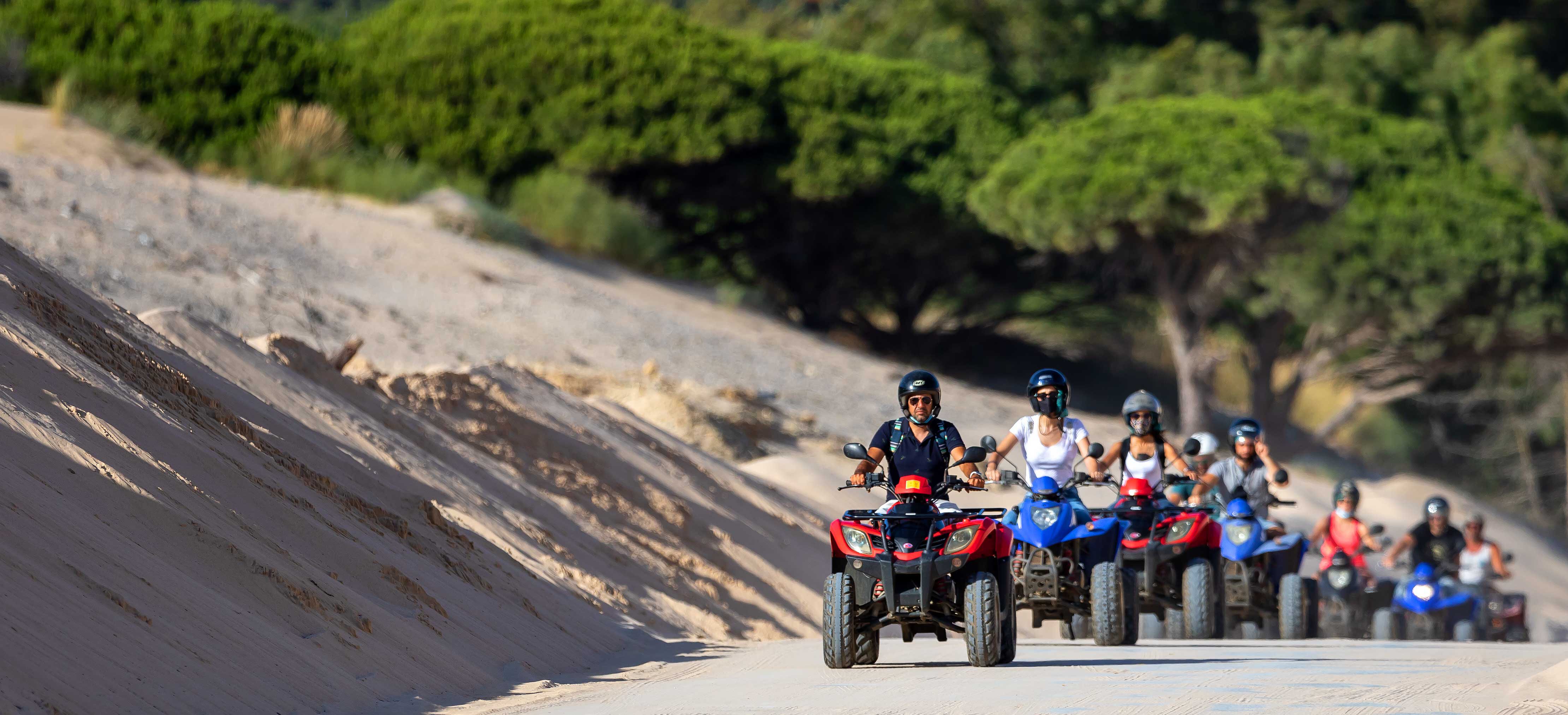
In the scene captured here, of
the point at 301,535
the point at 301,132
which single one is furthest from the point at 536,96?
the point at 301,535

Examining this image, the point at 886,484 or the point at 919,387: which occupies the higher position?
the point at 919,387

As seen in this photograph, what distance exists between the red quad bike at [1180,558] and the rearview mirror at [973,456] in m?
3.29

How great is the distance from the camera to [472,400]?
52.4ft

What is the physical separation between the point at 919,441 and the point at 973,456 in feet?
1.42

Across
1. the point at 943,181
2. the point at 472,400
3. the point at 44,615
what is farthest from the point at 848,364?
the point at 44,615

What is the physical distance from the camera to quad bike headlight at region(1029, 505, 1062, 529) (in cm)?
1025

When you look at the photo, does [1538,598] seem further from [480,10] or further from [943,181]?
[480,10]

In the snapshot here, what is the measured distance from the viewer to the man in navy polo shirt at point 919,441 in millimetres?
9109

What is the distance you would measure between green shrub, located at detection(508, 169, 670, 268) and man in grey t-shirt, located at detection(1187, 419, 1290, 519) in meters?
20.4

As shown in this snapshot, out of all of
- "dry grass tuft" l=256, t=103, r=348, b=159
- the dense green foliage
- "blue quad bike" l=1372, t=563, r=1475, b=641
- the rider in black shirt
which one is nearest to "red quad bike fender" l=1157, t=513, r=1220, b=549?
"blue quad bike" l=1372, t=563, r=1475, b=641

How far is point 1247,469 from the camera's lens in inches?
549

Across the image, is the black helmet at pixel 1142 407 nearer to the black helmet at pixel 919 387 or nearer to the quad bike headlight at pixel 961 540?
the black helmet at pixel 919 387

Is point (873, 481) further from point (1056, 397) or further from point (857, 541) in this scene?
point (1056, 397)

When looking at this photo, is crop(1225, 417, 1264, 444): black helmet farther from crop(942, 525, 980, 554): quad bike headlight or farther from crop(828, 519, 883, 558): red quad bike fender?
crop(828, 519, 883, 558): red quad bike fender
